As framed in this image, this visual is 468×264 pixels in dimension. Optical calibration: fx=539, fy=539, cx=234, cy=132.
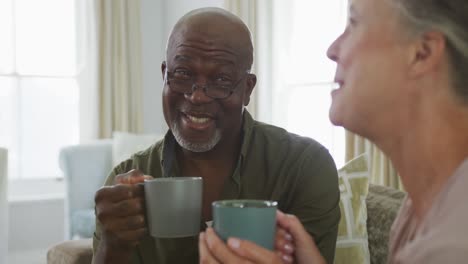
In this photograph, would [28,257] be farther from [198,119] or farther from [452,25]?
[452,25]

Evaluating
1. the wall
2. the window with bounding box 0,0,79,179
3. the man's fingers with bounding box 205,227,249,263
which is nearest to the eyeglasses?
the man's fingers with bounding box 205,227,249,263

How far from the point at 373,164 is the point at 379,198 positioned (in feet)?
4.21

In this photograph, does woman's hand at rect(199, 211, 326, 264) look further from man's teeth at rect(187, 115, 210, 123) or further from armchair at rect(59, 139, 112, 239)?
armchair at rect(59, 139, 112, 239)

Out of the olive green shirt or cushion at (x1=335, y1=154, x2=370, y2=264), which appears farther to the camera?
cushion at (x1=335, y1=154, x2=370, y2=264)

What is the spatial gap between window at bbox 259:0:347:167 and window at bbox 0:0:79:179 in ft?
5.53

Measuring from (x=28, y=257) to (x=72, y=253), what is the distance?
277 centimetres

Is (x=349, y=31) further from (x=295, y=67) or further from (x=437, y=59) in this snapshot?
(x=295, y=67)

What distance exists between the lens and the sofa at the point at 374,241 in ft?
5.57

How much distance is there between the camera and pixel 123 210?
3.31ft

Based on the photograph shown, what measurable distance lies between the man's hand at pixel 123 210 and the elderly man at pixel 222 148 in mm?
223

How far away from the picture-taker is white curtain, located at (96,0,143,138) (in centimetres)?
454

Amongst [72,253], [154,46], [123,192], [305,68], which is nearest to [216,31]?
[123,192]

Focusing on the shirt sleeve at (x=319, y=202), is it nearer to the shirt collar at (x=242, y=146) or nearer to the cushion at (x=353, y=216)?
the shirt collar at (x=242, y=146)

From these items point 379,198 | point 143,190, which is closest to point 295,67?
point 379,198
